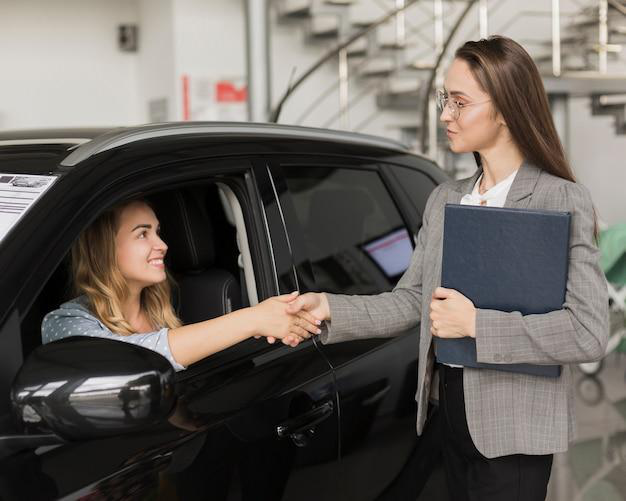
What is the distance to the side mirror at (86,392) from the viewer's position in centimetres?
119

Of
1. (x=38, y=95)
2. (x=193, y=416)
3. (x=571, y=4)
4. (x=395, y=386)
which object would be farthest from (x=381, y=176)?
(x=571, y=4)

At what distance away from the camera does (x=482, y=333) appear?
5.38ft

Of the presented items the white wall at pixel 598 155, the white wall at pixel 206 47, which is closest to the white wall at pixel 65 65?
the white wall at pixel 206 47

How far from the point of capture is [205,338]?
1645 mm

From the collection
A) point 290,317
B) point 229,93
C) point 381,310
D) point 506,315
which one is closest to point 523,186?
point 506,315

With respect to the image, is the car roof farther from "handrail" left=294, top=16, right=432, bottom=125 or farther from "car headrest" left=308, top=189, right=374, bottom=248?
"handrail" left=294, top=16, right=432, bottom=125

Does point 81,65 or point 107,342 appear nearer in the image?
point 107,342

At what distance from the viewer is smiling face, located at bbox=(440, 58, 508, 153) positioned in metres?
1.72

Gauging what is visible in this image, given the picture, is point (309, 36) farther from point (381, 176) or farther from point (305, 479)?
point (305, 479)

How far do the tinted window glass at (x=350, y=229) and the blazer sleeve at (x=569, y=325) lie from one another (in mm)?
524

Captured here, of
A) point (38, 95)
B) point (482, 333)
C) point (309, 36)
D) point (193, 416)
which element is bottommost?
point (193, 416)

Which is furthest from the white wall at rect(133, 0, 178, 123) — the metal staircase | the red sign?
the metal staircase

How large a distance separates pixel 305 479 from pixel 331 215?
0.76 m

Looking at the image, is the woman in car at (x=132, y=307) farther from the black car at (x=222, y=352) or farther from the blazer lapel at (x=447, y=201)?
the blazer lapel at (x=447, y=201)
